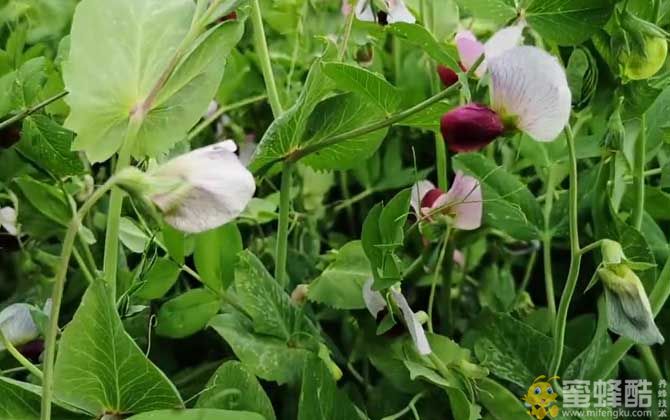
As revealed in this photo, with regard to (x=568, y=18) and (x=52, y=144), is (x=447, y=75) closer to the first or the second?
(x=568, y=18)

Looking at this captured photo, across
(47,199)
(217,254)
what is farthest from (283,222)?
(47,199)

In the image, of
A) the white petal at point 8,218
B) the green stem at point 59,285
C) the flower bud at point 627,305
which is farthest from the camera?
the white petal at point 8,218

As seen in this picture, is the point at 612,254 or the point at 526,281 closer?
the point at 612,254

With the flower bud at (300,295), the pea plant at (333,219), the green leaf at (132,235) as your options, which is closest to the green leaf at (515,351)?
the pea plant at (333,219)

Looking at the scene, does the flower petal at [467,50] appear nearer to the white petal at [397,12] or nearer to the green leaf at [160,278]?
the white petal at [397,12]

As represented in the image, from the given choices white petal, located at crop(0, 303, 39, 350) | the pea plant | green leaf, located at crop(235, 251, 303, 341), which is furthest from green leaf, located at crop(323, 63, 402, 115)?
white petal, located at crop(0, 303, 39, 350)
